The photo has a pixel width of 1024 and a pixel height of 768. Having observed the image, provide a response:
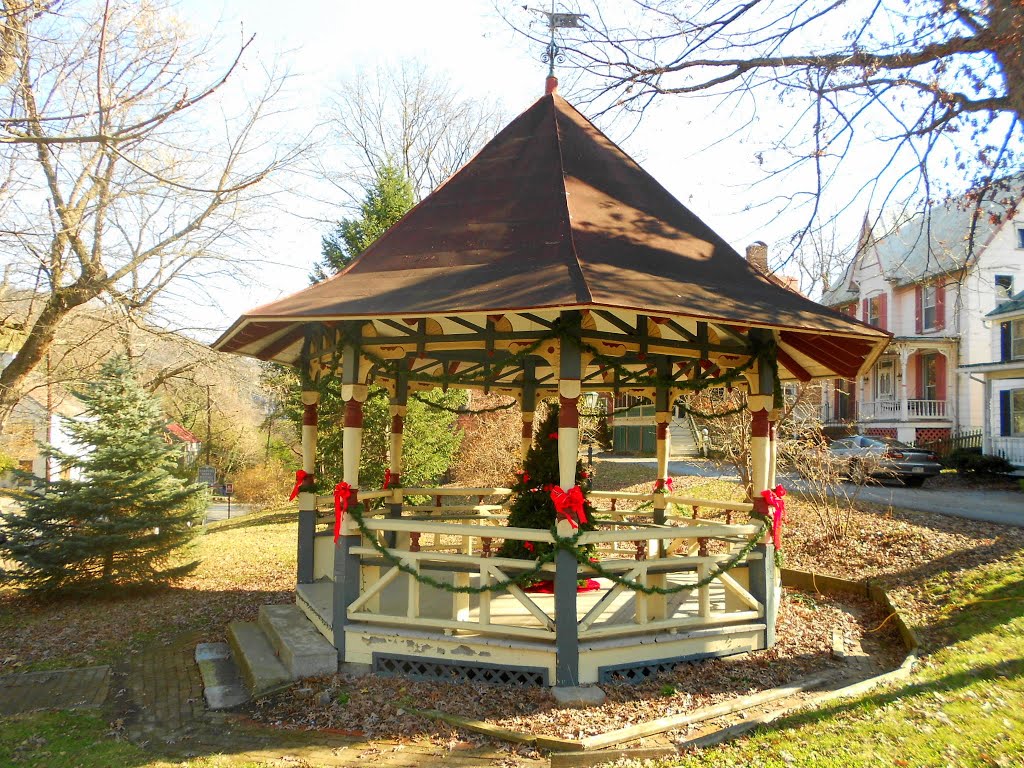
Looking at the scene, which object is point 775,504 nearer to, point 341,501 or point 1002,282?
point 341,501

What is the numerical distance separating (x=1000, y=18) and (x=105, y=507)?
13.5 m

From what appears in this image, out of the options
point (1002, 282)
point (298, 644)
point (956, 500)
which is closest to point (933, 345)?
point (1002, 282)

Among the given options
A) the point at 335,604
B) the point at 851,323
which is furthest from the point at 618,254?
the point at 335,604

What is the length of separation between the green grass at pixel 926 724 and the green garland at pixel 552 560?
1.58 meters

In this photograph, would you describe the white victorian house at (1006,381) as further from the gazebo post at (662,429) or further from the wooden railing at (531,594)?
the wooden railing at (531,594)

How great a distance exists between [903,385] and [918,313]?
4.17m

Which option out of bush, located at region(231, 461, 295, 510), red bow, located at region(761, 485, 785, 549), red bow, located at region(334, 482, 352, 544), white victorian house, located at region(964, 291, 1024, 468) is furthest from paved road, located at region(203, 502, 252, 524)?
white victorian house, located at region(964, 291, 1024, 468)

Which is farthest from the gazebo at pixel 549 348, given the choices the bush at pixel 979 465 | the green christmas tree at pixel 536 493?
the bush at pixel 979 465

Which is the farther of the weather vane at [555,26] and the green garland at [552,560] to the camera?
the weather vane at [555,26]

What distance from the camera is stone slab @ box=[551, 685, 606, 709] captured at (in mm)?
6262

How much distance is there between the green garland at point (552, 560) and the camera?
6.55 m

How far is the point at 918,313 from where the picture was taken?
32.3m

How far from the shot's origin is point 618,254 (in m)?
7.51

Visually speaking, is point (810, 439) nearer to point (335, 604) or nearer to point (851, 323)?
point (851, 323)
